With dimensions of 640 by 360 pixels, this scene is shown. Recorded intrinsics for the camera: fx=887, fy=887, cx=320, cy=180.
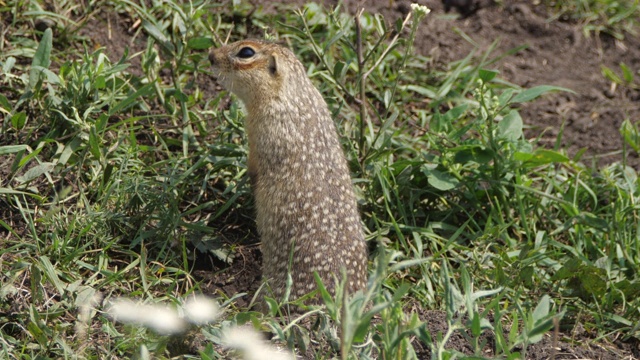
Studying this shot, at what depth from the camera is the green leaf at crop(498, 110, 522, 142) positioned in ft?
18.0

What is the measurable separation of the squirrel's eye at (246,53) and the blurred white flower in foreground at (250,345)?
181 centimetres

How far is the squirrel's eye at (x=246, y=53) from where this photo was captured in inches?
198

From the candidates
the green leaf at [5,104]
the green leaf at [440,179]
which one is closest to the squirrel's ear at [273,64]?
the green leaf at [440,179]

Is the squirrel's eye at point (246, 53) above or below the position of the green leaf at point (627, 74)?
above

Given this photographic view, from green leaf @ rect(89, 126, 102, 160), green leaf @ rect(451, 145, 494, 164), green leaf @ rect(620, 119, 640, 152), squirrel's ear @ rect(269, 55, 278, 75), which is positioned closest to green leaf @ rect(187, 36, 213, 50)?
squirrel's ear @ rect(269, 55, 278, 75)

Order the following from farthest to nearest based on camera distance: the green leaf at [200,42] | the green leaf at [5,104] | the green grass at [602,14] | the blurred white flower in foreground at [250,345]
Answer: the green grass at [602,14]
the green leaf at [200,42]
the green leaf at [5,104]
the blurred white flower in foreground at [250,345]

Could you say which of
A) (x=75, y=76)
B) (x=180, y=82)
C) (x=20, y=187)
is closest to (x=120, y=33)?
(x=180, y=82)

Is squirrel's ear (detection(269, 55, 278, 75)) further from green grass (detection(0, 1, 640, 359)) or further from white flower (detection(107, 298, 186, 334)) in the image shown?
white flower (detection(107, 298, 186, 334))

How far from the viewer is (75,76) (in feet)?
17.3

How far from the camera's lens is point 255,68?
499 cm

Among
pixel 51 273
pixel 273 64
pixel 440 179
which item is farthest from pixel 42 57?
pixel 440 179

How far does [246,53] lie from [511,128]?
1741 millimetres

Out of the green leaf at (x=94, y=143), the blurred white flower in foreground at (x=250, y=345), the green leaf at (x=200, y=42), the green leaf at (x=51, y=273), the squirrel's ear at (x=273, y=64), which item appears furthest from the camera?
the green leaf at (x=200, y=42)

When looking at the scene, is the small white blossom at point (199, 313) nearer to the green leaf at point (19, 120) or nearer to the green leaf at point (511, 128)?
the green leaf at point (19, 120)
